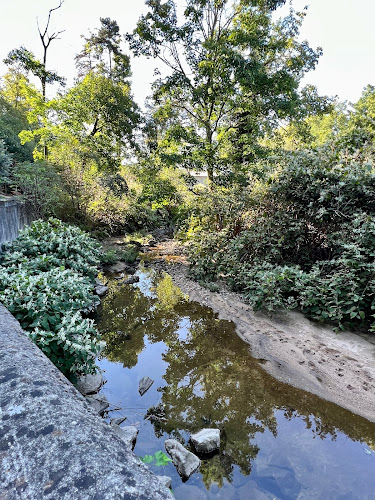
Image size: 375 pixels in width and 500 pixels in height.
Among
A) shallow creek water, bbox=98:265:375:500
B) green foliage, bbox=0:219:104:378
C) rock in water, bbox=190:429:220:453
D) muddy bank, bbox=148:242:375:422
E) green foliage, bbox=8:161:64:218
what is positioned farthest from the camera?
green foliage, bbox=8:161:64:218

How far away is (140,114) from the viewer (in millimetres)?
11828

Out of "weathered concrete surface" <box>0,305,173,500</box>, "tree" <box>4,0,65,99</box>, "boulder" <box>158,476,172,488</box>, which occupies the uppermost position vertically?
"tree" <box>4,0,65,99</box>

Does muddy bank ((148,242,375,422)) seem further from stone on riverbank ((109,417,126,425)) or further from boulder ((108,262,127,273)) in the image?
boulder ((108,262,127,273))

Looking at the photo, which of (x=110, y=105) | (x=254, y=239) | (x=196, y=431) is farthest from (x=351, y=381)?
(x=110, y=105)

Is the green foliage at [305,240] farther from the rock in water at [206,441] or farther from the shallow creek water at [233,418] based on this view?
the rock in water at [206,441]

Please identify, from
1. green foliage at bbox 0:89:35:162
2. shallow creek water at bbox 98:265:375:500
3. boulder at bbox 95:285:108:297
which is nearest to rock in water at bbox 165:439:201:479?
shallow creek water at bbox 98:265:375:500

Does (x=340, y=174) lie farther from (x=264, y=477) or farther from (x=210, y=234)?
(x=264, y=477)

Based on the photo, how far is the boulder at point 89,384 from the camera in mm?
3209

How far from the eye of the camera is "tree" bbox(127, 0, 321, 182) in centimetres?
778

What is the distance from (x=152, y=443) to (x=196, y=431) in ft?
1.48

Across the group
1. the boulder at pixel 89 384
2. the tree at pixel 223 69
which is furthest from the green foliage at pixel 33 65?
the boulder at pixel 89 384

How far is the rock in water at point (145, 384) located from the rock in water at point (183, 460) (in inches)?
38.5

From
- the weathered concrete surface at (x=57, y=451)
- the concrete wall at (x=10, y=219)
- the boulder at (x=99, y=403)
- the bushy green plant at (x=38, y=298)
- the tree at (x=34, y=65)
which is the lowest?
the boulder at (x=99, y=403)

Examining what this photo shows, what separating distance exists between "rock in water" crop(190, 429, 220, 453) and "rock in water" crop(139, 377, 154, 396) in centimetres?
101
